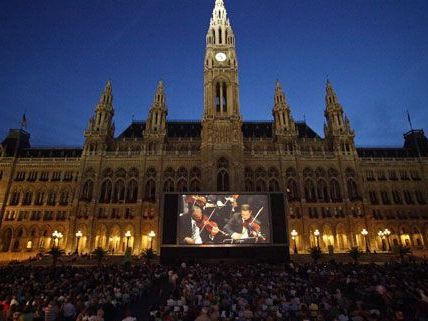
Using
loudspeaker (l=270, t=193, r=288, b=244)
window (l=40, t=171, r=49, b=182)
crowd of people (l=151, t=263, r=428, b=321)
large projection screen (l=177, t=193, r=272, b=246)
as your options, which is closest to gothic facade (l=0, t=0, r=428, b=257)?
window (l=40, t=171, r=49, b=182)

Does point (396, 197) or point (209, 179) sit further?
point (396, 197)

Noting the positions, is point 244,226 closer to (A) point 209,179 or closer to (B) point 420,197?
(A) point 209,179

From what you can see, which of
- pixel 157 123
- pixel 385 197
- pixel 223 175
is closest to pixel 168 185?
pixel 223 175

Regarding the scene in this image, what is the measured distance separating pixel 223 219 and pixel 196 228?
3.77 meters

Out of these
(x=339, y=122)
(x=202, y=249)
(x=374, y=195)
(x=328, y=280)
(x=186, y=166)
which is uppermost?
(x=339, y=122)

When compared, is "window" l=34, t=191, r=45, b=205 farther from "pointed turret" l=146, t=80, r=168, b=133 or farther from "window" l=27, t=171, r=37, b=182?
"pointed turret" l=146, t=80, r=168, b=133

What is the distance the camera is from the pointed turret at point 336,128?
62.2 metres

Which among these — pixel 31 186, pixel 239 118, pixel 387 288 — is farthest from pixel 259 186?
pixel 31 186

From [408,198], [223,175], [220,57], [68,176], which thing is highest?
[220,57]

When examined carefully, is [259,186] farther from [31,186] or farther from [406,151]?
[31,186]

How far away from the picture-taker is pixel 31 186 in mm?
59750

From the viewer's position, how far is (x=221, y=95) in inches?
2490

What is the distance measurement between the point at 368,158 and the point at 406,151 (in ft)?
39.2

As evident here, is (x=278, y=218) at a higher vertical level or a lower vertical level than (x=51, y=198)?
lower
